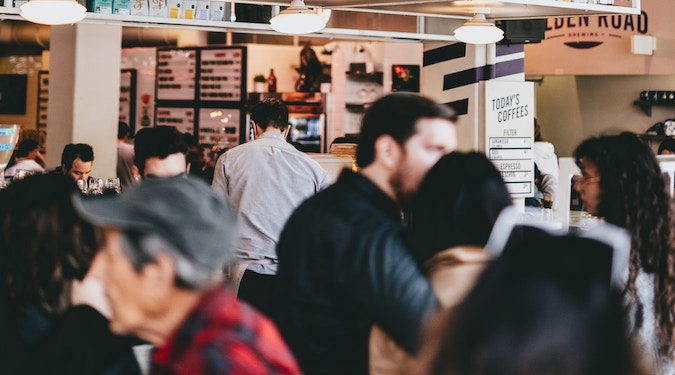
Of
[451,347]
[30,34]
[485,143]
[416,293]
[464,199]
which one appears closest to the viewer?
[451,347]

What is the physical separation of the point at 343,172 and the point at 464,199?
1.09ft

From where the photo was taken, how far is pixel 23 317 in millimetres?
1988

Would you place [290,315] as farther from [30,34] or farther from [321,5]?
[30,34]

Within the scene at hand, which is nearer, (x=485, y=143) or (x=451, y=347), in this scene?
(x=451, y=347)

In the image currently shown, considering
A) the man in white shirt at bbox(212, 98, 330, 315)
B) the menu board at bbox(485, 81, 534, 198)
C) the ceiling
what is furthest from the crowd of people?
the menu board at bbox(485, 81, 534, 198)

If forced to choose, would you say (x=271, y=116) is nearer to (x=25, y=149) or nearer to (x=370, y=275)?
(x=370, y=275)

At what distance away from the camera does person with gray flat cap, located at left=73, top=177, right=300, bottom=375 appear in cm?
137

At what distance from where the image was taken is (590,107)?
10.7 m

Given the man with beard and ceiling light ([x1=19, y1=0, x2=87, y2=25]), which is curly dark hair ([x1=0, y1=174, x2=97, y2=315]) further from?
ceiling light ([x1=19, y1=0, x2=87, y2=25])

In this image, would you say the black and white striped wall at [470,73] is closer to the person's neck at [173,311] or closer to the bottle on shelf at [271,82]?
the bottle on shelf at [271,82]

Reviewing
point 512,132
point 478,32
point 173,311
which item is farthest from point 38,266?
point 512,132

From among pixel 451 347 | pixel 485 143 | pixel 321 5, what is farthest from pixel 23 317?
pixel 485 143

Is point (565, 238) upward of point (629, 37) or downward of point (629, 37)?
downward

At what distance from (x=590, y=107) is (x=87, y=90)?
255 inches
